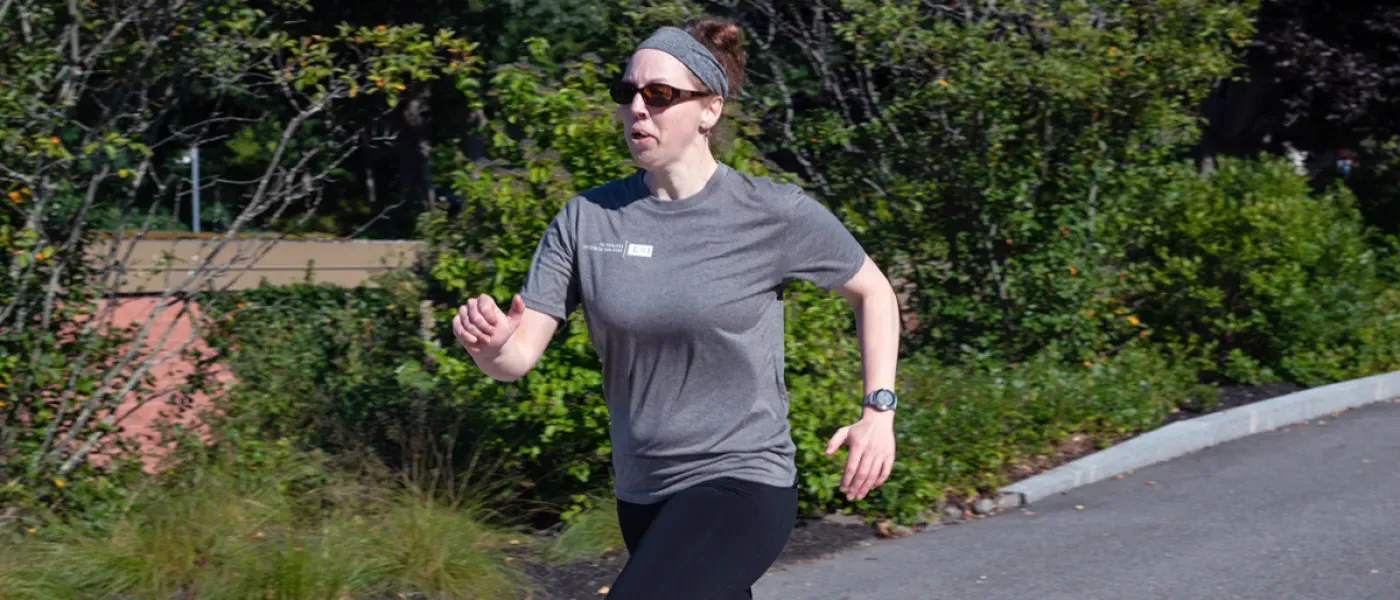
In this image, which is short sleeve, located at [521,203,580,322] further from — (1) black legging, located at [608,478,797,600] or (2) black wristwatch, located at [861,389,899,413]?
(2) black wristwatch, located at [861,389,899,413]

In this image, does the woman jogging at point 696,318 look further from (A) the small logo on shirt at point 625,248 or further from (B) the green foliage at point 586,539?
(B) the green foliage at point 586,539

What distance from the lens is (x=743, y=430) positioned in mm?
2984

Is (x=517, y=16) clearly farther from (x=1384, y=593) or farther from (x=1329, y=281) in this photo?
(x=1384, y=593)

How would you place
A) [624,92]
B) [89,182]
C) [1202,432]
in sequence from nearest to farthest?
[624,92]
[89,182]
[1202,432]

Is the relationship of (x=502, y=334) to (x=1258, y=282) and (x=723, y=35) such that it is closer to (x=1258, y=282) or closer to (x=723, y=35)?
(x=723, y=35)

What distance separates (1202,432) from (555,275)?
6.38 metres

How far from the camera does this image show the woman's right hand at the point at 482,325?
2.70m

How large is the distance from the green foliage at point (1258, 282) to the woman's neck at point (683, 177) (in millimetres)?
7351

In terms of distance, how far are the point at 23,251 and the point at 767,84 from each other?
6621 mm

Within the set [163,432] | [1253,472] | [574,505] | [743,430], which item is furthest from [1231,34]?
[743,430]

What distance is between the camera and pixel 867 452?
2953 millimetres

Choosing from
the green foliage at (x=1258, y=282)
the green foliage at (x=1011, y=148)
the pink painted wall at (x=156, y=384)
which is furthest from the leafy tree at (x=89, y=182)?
the green foliage at (x=1258, y=282)

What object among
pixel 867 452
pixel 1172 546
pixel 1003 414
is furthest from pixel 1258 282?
pixel 867 452

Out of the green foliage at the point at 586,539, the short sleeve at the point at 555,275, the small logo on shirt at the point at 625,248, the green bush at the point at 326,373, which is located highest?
the small logo on shirt at the point at 625,248
